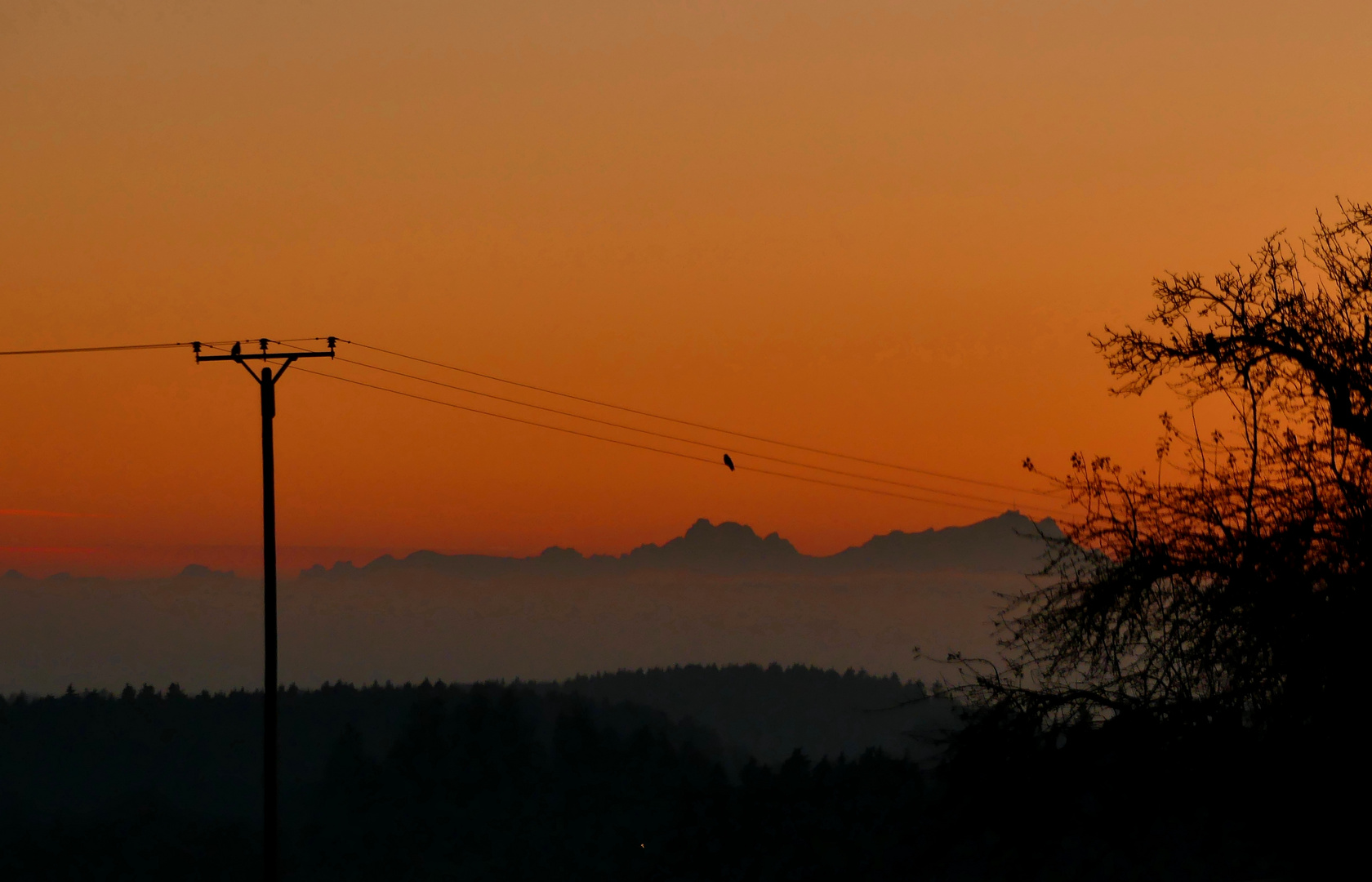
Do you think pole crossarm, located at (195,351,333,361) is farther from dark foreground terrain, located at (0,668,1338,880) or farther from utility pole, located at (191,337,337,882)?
dark foreground terrain, located at (0,668,1338,880)

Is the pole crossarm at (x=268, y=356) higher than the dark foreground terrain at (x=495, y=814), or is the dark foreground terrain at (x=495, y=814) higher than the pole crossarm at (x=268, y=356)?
the pole crossarm at (x=268, y=356)

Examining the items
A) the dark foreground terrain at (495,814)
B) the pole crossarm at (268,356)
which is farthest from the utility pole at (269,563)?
the dark foreground terrain at (495,814)

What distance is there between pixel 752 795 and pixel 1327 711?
10724 centimetres

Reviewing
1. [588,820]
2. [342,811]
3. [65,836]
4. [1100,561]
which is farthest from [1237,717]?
[65,836]

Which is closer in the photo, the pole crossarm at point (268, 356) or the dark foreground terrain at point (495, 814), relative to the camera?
the pole crossarm at point (268, 356)

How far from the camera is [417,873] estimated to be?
487 ft

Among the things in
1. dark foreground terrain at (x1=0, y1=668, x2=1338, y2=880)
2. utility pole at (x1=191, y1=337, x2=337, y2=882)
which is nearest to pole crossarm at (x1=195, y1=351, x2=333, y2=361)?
A: utility pole at (x1=191, y1=337, x2=337, y2=882)

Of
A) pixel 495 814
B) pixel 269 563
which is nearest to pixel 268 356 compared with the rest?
pixel 269 563

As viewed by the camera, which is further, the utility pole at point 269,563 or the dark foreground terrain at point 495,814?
the dark foreground terrain at point 495,814

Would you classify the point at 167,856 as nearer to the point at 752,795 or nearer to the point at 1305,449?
the point at 752,795

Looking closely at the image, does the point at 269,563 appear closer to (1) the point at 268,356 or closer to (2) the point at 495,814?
(1) the point at 268,356

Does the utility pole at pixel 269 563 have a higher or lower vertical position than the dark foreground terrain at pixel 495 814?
higher

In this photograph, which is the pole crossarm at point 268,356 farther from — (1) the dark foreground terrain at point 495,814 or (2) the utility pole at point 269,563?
(1) the dark foreground terrain at point 495,814

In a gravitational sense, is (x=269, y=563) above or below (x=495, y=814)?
above
